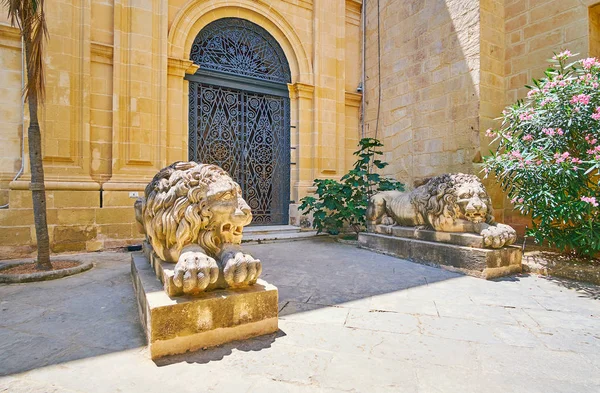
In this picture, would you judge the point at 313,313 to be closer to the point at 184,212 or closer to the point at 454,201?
the point at 184,212

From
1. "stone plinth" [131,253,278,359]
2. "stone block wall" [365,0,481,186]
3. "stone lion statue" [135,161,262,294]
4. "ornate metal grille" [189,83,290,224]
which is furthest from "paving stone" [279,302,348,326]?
"ornate metal grille" [189,83,290,224]

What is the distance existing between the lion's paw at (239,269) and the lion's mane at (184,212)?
0.22 meters

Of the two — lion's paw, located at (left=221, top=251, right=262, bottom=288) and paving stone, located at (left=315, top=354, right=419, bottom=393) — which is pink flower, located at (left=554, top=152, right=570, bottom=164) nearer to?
paving stone, located at (left=315, top=354, right=419, bottom=393)

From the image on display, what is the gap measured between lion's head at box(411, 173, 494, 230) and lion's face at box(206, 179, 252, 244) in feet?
8.46

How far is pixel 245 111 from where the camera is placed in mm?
6547

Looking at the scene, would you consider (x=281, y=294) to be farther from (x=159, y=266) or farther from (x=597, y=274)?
(x=597, y=274)

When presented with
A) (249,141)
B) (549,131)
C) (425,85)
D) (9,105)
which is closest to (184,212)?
(549,131)

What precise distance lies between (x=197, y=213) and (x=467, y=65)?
17.1 feet

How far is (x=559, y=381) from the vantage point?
1504mm

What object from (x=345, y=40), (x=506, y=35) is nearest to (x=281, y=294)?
(x=506, y=35)

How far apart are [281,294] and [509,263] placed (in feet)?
8.11

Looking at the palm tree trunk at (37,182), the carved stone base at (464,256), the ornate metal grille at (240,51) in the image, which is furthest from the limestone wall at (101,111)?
the carved stone base at (464,256)

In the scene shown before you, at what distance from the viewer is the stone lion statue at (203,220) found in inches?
77.4

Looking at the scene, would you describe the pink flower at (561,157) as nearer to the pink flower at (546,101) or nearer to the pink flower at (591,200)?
the pink flower at (591,200)
